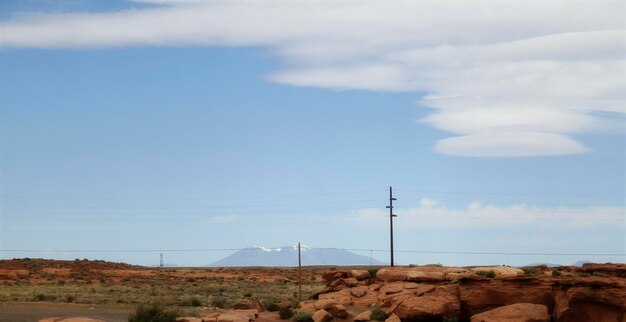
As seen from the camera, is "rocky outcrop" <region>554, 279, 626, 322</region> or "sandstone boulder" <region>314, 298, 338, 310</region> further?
"sandstone boulder" <region>314, 298, 338, 310</region>

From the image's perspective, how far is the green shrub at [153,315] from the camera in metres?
35.1

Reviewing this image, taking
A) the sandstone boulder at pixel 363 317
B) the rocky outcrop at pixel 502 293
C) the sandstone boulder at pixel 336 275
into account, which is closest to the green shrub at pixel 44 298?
the sandstone boulder at pixel 336 275

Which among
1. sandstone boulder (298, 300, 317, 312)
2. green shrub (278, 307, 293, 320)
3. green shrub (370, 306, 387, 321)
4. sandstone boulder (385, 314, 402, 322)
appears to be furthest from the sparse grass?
sandstone boulder (385, 314, 402, 322)

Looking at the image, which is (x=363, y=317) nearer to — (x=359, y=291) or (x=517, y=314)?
(x=359, y=291)

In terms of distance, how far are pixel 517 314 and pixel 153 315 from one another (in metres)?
16.5

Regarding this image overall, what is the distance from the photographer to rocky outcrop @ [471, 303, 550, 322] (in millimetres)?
32406

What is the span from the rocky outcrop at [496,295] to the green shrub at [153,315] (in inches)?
311

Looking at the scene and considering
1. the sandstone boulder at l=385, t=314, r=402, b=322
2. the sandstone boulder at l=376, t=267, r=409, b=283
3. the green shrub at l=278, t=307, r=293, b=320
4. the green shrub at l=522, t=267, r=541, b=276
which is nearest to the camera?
the sandstone boulder at l=385, t=314, r=402, b=322

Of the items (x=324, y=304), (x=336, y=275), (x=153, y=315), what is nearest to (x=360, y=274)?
(x=336, y=275)

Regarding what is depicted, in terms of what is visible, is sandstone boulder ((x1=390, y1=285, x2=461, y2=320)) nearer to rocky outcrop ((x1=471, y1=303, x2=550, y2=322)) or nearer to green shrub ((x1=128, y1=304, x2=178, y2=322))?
rocky outcrop ((x1=471, y1=303, x2=550, y2=322))

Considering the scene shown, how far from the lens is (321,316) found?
36.8 m

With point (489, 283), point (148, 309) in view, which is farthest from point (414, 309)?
point (148, 309)

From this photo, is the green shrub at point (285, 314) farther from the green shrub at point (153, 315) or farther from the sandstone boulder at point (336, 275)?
the sandstone boulder at point (336, 275)

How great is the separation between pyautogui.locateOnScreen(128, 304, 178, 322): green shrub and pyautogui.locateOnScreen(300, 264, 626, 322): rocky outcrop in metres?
7.90
